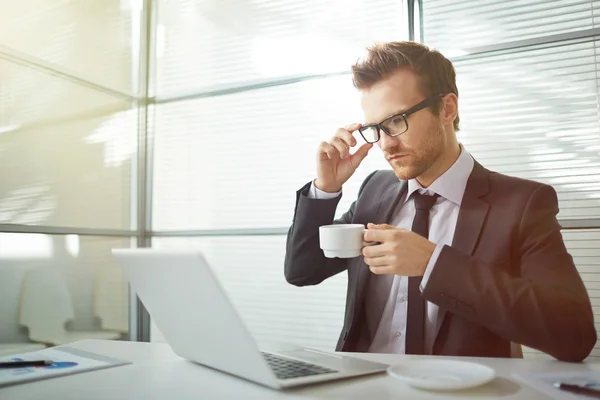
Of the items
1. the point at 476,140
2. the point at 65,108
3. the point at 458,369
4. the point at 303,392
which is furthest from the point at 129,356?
the point at 65,108

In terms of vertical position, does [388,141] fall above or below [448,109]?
below

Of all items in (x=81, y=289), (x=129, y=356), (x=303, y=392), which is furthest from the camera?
(x=81, y=289)

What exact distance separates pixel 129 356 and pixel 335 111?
207 centimetres

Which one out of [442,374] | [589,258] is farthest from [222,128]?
[442,374]

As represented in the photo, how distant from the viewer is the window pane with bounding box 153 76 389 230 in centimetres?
304

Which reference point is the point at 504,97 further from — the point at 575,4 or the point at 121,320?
the point at 121,320

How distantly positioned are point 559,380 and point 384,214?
0.89 m

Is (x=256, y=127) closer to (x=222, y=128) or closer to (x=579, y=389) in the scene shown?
(x=222, y=128)

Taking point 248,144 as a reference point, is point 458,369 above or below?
below

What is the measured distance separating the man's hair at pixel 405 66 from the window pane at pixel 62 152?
1.94 meters

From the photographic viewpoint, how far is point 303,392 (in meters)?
0.82

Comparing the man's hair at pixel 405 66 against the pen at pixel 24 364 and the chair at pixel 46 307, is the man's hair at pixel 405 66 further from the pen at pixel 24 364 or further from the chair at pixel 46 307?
the chair at pixel 46 307

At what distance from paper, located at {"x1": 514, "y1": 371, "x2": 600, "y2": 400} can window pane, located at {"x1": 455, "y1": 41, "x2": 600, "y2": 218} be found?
1701 millimetres

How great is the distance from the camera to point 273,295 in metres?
3.16
